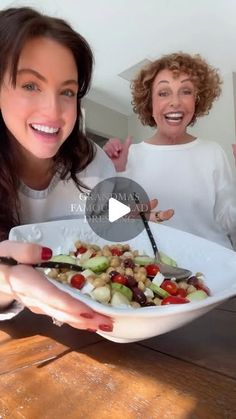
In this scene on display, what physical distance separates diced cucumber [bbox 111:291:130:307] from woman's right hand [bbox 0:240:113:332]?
0.11 feet

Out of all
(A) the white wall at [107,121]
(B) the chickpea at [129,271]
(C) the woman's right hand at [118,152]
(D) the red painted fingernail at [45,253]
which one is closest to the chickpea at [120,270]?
(B) the chickpea at [129,271]

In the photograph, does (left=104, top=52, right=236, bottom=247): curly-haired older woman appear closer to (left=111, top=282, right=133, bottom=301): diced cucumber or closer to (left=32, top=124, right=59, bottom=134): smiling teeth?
(left=32, top=124, right=59, bottom=134): smiling teeth

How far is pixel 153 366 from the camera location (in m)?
0.32

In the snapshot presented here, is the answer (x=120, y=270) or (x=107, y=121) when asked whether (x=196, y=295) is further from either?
(x=107, y=121)

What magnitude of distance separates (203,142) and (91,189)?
0.59 metres

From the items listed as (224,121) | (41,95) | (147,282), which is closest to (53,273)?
(147,282)

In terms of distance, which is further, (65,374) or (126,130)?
(126,130)

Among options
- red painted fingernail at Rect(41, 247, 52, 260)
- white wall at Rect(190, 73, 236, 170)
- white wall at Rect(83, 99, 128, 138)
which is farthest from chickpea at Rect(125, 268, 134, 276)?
white wall at Rect(83, 99, 128, 138)

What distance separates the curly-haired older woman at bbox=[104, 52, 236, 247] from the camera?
46.6 inches

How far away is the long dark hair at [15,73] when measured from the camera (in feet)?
2.06

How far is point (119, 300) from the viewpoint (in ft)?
1.16

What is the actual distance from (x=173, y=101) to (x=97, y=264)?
92cm

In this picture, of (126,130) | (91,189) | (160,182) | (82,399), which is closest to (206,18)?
(126,130)

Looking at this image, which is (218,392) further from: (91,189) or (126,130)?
(126,130)
